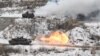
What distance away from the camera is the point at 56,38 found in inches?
901

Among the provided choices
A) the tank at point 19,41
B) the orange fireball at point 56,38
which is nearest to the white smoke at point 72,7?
the orange fireball at point 56,38

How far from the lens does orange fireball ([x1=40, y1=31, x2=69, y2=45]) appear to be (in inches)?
881

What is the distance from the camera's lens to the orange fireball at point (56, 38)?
22375 millimetres

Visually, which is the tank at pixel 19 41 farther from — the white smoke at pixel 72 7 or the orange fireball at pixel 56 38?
the white smoke at pixel 72 7

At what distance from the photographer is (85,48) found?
2109 centimetres

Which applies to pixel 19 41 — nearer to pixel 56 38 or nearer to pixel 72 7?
pixel 56 38

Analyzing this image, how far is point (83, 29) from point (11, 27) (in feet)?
18.6

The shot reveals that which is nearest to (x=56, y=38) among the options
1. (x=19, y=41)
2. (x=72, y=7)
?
(x=19, y=41)

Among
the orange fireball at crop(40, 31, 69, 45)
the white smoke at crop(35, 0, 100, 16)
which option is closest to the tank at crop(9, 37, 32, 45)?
the orange fireball at crop(40, 31, 69, 45)

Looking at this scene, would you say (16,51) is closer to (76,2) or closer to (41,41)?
(41,41)

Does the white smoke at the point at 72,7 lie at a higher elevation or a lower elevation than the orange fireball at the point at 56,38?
higher

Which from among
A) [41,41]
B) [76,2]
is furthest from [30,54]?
[76,2]

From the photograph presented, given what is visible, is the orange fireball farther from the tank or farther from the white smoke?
the white smoke

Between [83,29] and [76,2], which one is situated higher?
[76,2]
